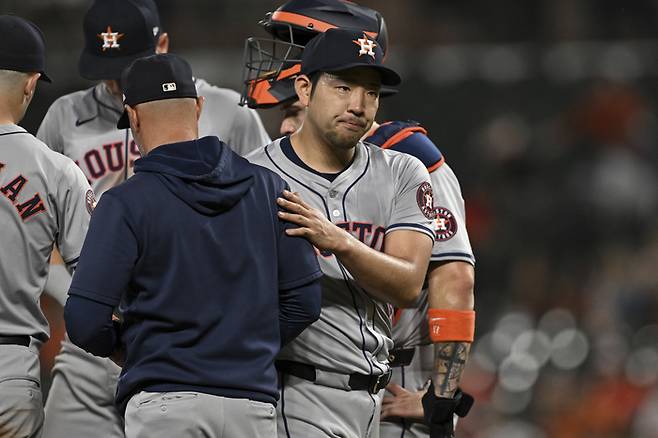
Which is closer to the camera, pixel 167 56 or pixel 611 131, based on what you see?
pixel 167 56

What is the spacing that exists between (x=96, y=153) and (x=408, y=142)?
3.99ft

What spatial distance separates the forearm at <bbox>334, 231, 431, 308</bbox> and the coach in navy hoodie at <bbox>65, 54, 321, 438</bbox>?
9.1 inches

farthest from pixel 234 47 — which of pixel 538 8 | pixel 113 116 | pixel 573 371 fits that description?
pixel 113 116

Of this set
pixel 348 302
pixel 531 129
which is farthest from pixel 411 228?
pixel 531 129

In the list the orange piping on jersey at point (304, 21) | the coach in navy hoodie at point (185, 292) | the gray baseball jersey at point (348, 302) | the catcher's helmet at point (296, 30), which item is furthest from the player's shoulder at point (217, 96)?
the coach in navy hoodie at point (185, 292)

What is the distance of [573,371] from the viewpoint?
873cm

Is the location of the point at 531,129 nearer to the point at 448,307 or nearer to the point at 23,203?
the point at 448,307

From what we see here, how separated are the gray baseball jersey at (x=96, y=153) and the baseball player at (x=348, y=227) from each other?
892mm

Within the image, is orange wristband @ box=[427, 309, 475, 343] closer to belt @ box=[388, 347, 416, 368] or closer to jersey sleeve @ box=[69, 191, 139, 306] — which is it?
belt @ box=[388, 347, 416, 368]

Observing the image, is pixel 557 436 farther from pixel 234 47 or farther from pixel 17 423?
pixel 17 423

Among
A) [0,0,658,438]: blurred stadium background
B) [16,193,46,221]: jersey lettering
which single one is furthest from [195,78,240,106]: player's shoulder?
[0,0,658,438]: blurred stadium background

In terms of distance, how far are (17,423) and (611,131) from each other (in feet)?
26.8

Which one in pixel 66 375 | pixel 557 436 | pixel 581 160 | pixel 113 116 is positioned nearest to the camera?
pixel 66 375

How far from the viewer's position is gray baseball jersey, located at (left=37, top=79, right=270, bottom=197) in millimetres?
4324
